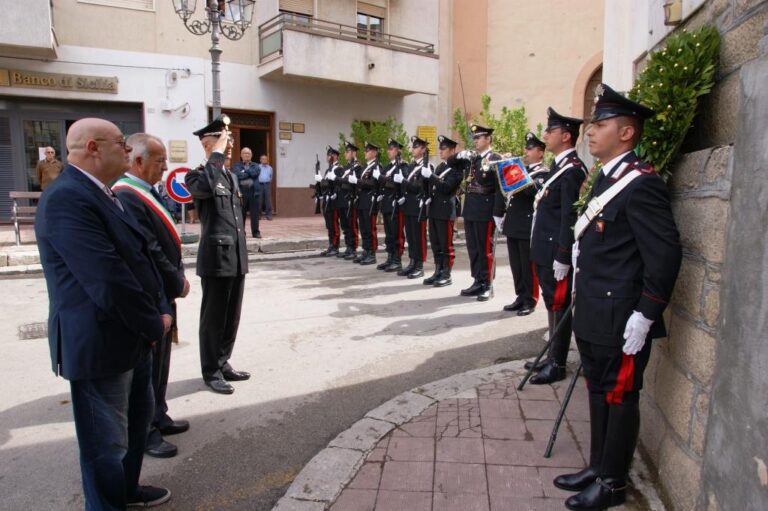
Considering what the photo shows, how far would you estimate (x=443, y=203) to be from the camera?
8.84 metres

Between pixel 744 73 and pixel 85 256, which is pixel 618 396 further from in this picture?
pixel 85 256

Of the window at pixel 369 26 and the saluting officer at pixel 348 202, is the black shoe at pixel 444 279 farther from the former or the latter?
the window at pixel 369 26

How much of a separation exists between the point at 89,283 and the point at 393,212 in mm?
8025

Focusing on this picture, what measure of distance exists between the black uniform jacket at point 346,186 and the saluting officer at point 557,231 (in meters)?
6.39

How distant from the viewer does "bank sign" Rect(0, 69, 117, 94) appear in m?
14.6

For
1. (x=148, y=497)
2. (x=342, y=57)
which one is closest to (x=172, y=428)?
(x=148, y=497)

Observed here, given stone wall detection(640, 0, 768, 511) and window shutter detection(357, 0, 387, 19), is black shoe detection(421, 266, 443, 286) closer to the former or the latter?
stone wall detection(640, 0, 768, 511)

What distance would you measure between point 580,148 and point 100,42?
40.5 feet

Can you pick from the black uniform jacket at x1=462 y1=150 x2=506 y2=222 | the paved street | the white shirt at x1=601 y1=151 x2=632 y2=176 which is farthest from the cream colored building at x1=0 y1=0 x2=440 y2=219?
the white shirt at x1=601 y1=151 x2=632 y2=176

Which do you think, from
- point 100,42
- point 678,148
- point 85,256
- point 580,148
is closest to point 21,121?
point 100,42

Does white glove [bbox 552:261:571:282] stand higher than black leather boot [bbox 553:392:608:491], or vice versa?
white glove [bbox 552:261:571:282]

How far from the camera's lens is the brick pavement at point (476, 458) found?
9.93 ft

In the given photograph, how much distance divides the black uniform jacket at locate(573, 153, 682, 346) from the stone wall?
0.17 m

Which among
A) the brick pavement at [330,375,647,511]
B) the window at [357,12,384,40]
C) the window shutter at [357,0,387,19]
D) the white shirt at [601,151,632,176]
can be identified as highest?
the window shutter at [357,0,387,19]
